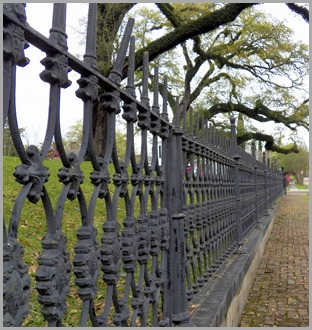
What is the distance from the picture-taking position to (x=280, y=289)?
5.64m

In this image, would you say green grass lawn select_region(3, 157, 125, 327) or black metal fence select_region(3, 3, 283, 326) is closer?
black metal fence select_region(3, 3, 283, 326)

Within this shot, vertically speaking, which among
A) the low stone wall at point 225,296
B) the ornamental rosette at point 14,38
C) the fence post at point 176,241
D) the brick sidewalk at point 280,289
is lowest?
the brick sidewalk at point 280,289

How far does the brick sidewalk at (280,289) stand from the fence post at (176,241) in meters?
1.96

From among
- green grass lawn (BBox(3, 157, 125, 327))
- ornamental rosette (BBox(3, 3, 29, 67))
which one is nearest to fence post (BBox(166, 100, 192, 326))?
green grass lawn (BBox(3, 157, 125, 327))

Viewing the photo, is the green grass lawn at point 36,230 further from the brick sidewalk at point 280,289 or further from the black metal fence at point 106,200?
the brick sidewalk at point 280,289

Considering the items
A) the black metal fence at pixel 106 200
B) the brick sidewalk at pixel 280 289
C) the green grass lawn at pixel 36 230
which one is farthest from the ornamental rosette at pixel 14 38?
the brick sidewalk at pixel 280 289

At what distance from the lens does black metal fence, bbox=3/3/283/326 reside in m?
1.07

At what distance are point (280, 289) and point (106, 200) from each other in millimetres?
4689

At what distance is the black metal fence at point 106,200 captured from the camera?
1073 millimetres

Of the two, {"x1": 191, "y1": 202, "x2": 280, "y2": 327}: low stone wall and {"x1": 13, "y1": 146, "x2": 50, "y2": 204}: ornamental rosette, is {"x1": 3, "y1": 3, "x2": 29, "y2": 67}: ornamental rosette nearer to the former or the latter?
{"x1": 13, "y1": 146, "x2": 50, "y2": 204}: ornamental rosette

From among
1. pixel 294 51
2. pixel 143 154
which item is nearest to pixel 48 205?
pixel 143 154

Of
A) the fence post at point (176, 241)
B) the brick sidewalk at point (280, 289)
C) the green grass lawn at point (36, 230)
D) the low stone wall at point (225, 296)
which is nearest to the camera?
the fence post at point (176, 241)

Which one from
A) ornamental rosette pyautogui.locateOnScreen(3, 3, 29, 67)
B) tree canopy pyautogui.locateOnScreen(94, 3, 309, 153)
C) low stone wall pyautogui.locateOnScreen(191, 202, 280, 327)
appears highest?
tree canopy pyautogui.locateOnScreen(94, 3, 309, 153)

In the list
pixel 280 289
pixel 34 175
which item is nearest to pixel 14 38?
pixel 34 175
